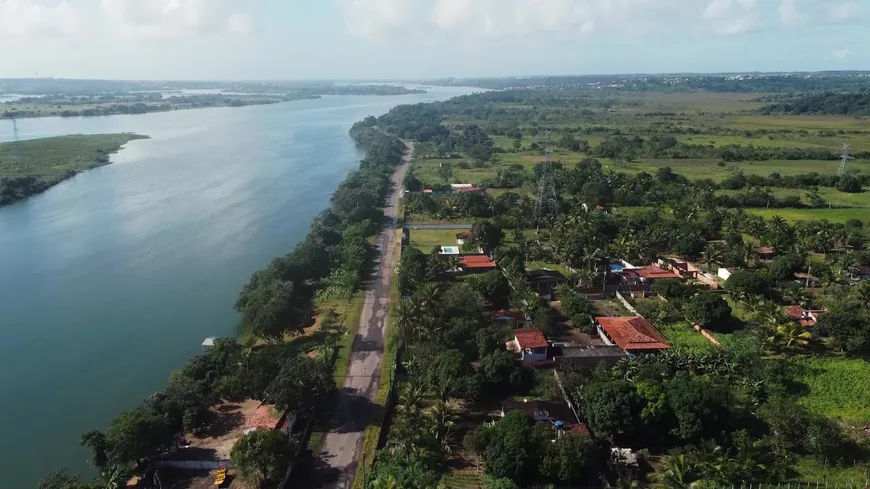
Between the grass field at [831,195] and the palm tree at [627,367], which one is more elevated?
the grass field at [831,195]

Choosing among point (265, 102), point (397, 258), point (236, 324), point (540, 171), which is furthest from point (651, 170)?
point (265, 102)

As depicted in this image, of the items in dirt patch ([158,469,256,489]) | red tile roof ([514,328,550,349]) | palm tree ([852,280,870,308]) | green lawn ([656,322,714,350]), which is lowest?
dirt patch ([158,469,256,489])

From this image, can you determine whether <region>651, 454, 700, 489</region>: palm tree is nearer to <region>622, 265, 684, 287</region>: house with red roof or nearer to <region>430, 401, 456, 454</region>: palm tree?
<region>430, 401, 456, 454</region>: palm tree

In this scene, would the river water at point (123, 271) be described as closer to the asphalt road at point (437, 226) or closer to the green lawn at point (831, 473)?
the asphalt road at point (437, 226)

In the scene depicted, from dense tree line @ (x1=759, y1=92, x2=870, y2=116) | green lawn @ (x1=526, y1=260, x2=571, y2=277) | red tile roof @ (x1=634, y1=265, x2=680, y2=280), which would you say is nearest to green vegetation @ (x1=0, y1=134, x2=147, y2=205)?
green lawn @ (x1=526, y1=260, x2=571, y2=277)

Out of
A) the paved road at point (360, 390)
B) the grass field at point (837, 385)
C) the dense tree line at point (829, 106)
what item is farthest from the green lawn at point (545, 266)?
the dense tree line at point (829, 106)

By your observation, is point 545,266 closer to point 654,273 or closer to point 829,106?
point 654,273
